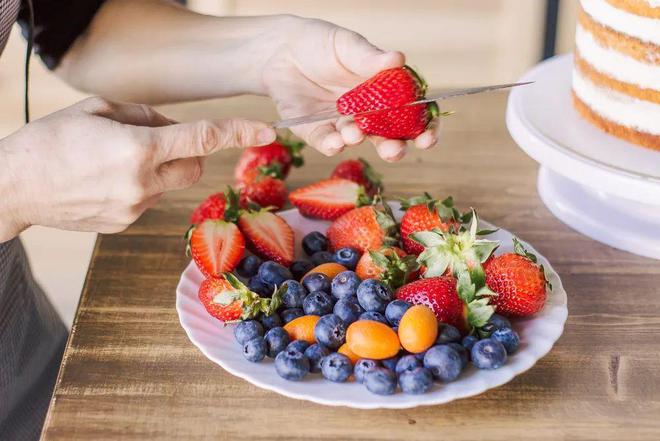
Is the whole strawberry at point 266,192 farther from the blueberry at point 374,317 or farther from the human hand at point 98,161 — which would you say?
the blueberry at point 374,317

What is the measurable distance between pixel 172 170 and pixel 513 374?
0.44 m

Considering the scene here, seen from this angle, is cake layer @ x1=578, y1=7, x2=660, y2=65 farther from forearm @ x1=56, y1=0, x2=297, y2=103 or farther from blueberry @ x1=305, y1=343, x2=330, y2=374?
blueberry @ x1=305, y1=343, x2=330, y2=374

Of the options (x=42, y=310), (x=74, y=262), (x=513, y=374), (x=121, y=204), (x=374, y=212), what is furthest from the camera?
(x=74, y=262)

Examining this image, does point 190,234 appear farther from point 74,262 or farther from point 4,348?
point 74,262

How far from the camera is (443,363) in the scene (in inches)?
31.3

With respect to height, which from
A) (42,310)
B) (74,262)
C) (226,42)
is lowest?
(74,262)

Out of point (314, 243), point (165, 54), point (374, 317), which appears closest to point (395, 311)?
point (374, 317)

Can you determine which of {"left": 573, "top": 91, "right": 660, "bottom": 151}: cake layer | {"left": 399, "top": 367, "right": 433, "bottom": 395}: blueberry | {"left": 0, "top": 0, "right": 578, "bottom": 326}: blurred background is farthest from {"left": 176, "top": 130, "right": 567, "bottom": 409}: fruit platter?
{"left": 0, "top": 0, "right": 578, "bottom": 326}: blurred background

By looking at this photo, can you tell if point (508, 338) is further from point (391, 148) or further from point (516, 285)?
point (391, 148)

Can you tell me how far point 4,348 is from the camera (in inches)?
43.3

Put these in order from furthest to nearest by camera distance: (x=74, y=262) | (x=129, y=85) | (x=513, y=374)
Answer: (x=74, y=262) < (x=129, y=85) < (x=513, y=374)

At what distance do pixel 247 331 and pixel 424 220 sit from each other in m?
0.27

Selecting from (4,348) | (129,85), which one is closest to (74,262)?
(129,85)

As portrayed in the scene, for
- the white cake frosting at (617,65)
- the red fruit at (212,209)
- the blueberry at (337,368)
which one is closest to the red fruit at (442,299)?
the blueberry at (337,368)
